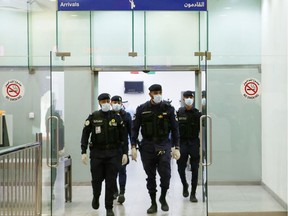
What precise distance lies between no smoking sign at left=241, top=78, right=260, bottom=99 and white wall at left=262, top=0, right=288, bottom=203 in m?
0.09

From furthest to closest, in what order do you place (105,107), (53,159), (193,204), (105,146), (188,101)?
(188,101), (193,204), (105,107), (105,146), (53,159)

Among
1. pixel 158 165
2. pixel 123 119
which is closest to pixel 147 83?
pixel 123 119

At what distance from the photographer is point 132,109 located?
1373 centimetres

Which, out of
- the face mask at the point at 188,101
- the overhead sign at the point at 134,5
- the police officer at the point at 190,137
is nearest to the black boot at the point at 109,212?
the police officer at the point at 190,137

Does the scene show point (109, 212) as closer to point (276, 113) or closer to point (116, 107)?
point (116, 107)

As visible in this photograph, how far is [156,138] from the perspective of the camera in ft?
17.6

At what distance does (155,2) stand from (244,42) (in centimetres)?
178

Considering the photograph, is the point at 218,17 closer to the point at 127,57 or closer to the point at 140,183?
the point at 127,57

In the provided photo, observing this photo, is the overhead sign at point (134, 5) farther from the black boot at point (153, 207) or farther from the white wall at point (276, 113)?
the black boot at point (153, 207)

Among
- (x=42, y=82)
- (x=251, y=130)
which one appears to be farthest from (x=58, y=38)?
(x=251, y=130)

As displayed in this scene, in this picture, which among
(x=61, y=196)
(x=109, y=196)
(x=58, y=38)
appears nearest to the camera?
(x=109, y=196)

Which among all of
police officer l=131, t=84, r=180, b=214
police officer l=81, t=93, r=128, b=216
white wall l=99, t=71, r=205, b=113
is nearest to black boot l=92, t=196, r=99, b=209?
police officer l=81, t=93, r=128, b=216

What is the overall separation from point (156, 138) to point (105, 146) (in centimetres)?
66

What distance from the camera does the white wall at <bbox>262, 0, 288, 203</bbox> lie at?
16.8 feet
